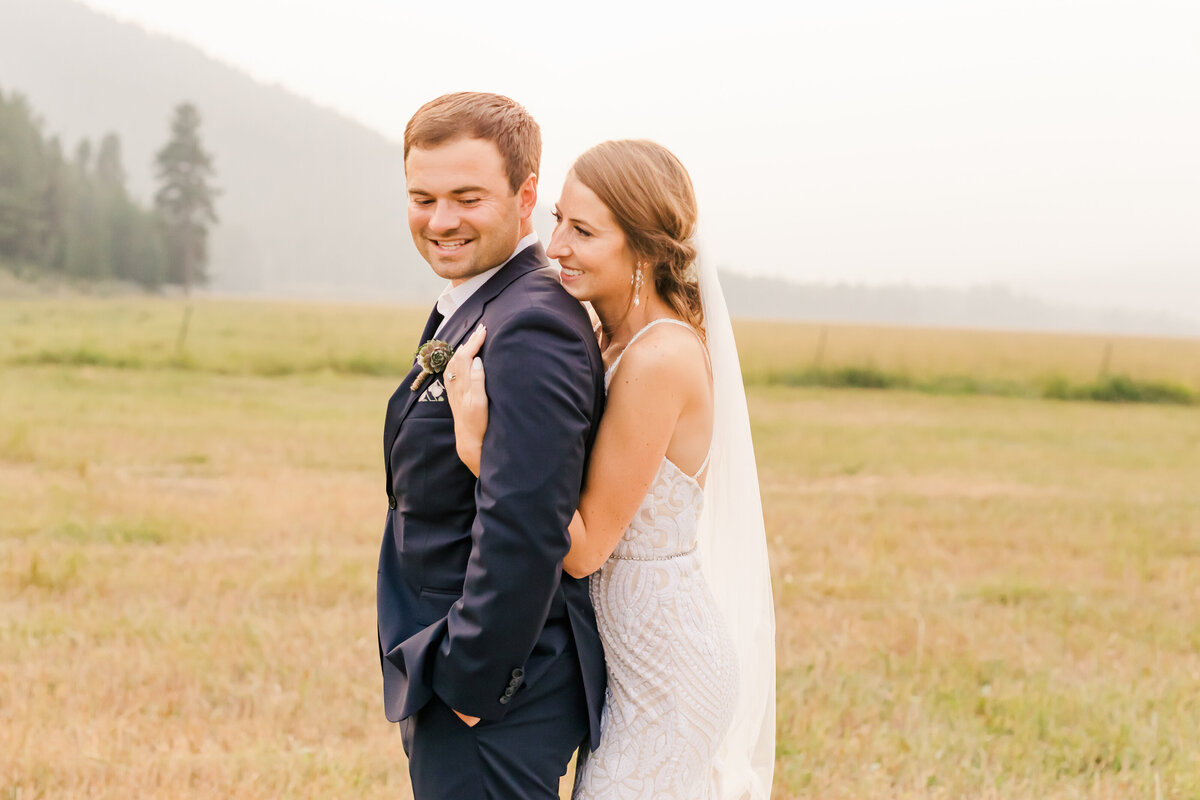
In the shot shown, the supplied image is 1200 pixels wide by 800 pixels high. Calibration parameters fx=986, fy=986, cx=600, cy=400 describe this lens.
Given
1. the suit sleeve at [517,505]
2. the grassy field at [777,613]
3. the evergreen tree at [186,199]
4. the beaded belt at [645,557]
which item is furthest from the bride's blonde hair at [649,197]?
the evergreen tree at [186,199]

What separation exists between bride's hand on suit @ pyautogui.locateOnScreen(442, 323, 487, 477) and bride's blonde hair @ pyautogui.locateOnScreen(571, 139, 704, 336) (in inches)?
21.5

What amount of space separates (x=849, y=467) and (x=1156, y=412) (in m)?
14.6

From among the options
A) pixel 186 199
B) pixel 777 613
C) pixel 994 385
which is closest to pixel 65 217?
pixel 186 199

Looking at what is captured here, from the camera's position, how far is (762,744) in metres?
3.55

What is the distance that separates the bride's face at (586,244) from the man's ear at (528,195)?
0.27 feet

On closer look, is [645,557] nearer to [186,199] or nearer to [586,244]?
[586,244]

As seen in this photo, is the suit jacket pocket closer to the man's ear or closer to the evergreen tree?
the man's ear

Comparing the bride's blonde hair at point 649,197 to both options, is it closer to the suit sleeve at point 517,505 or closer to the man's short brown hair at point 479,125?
the man's short brown hair at point 479,125

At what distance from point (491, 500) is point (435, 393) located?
35 centimetres

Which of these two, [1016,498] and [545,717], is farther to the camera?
[1016,498]

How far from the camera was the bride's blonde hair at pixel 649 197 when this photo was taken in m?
2.58

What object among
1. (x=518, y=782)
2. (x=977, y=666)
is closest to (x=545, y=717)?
(x=518, y=782)

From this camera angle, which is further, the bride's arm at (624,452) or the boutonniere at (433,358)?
the bride's arm at (624,452)

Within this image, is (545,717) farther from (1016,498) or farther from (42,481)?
(1016,498)
